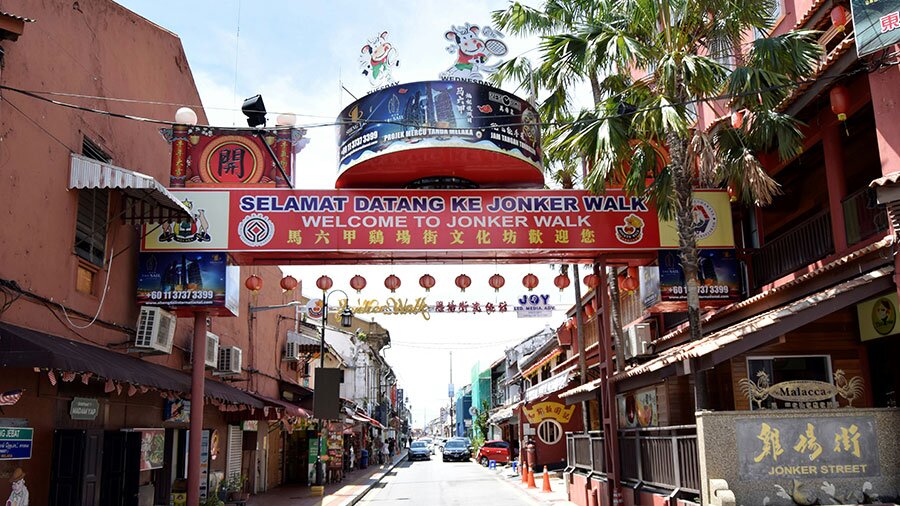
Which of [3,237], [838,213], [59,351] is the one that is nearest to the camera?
[59,351]

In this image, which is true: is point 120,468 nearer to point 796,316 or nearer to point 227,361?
point 227,361

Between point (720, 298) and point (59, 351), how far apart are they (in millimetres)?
12420

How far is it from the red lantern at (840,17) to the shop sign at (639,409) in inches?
355

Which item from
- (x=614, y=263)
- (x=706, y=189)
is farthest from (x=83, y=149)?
(x=706, y=189)

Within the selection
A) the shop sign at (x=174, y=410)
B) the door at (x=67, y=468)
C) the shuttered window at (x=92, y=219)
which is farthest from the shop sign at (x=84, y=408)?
the shop sign at (x=174, y=410)

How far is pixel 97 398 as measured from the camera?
43.8ft

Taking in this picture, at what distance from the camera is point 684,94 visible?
1404cm

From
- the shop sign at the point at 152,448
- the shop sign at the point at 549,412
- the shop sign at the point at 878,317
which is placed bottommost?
the shop sign at the point at 152,448

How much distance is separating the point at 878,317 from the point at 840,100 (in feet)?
12.4

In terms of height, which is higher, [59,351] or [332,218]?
[332,218]

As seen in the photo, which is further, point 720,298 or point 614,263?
point 614,263

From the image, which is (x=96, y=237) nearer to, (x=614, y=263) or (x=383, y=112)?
(x=383, y=112)

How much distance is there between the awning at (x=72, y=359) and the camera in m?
9.23

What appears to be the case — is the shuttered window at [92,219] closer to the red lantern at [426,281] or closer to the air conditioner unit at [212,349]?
the air conditioner unit at [212,349]
